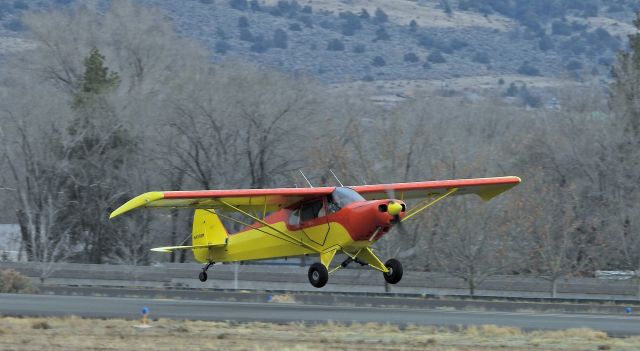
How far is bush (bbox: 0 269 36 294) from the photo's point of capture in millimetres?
40688

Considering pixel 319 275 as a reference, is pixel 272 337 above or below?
below

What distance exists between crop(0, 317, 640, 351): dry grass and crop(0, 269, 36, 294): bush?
12497mm

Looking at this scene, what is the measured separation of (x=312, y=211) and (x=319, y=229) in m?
0.60

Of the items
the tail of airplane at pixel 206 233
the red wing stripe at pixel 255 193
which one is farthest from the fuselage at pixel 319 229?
the tail of airplane at pixel 206 233

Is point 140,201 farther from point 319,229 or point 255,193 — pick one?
point 319,229

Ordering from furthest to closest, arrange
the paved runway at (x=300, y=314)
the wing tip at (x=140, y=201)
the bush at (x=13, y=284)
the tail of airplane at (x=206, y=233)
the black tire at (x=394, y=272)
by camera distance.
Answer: the bush at (x=13, y=284) < the tail of airplane at (x=206, y=233) < the paved runway at (x=300, y=314) < the black tire at (x=394, y=272) < the wing tip at (x=140, y=201)

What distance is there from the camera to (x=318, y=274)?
2841 centimetres

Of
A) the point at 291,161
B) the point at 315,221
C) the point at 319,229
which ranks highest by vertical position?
the point at 291,161

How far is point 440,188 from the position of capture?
31.6m

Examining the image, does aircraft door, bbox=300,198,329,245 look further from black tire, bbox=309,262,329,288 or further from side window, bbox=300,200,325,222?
black tire, bbox=309,262,329,288

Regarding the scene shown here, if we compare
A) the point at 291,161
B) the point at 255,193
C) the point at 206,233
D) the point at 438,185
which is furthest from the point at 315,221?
the point at 291,161

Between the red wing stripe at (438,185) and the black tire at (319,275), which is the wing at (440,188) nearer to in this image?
the red wing stripe at (438,185)

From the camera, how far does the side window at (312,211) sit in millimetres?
29172

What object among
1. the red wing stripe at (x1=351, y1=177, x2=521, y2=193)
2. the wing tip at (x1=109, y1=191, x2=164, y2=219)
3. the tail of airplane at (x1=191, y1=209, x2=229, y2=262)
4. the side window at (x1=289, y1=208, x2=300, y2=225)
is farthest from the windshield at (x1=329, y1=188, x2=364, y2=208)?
the tail of airplane at (x1=191, y1=209, x2=229, y2=262)
